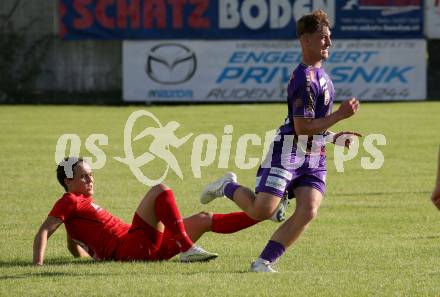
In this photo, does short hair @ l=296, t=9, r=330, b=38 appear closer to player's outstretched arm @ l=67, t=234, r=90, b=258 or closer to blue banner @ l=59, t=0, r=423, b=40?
player's outstretched arm @ l=67, t=234, r=90, b=258

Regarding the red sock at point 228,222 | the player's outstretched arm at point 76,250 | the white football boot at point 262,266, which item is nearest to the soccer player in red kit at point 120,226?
the player's outstretched arm at point 76,250

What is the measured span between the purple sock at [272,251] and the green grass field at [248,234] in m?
0.17

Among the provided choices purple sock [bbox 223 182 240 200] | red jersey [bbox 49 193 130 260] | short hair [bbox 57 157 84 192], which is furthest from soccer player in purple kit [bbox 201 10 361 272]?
short hair [bbox 57 157 84 192]

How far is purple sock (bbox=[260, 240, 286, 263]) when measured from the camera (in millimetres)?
8016

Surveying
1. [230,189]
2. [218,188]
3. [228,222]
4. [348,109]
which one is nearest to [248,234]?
[228,222]

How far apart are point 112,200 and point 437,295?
6.54 m

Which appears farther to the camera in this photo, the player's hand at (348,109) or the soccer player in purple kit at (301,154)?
the soccer player in purple kit at (301,154)

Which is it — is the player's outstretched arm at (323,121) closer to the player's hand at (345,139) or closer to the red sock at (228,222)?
the player's hand at (345,139)

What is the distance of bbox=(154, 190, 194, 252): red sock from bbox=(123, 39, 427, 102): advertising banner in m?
23.1

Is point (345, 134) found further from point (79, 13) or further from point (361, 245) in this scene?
point (79, 13)

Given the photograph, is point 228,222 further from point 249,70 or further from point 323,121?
point 249,70

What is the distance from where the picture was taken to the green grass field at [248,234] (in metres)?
7.41

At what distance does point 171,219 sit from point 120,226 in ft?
1.69

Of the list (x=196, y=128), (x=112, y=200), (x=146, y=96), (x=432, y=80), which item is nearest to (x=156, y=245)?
(x=112, y=200)
